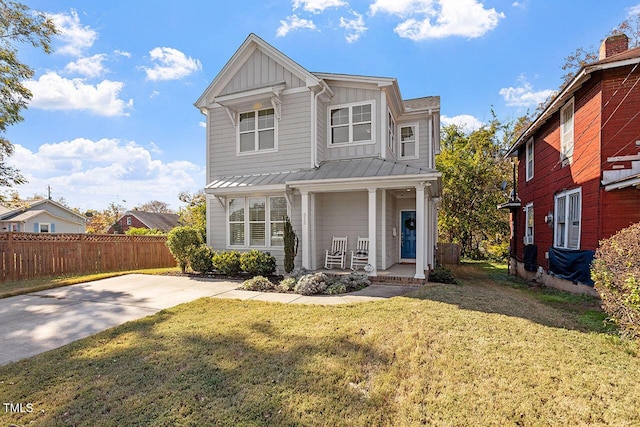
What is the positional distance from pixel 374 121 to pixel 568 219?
6.73 metres

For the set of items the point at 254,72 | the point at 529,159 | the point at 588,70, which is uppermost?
the point at 254,72

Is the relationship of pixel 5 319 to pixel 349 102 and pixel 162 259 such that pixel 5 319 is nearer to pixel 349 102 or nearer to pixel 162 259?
pixel 162 259


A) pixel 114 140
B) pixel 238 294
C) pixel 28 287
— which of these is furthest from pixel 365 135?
pixel 114 140

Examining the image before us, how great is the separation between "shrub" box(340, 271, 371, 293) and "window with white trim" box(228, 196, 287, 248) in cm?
328

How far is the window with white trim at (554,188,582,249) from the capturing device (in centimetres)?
912

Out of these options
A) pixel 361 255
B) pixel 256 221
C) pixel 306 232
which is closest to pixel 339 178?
pixel 306 232

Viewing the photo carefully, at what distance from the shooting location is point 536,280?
11922 mm

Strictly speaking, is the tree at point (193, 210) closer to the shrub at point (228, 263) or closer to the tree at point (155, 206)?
the shrub at point (228, 263)

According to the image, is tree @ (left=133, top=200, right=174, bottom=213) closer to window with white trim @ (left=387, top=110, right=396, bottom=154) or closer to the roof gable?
the roof gable

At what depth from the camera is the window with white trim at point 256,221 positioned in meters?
10.9

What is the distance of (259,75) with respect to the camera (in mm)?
11453

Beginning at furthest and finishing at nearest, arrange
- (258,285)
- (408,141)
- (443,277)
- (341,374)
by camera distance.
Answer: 1. (408,141)
2. (443,277)
3. (258,285)
4. (341,374)

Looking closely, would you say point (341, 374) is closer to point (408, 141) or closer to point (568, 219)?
point (568, 219)

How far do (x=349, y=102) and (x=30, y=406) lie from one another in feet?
33.9
